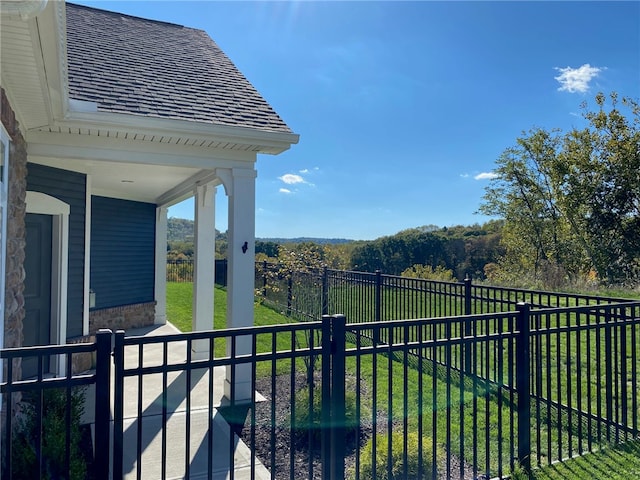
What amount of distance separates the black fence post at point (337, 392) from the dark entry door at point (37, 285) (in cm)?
388

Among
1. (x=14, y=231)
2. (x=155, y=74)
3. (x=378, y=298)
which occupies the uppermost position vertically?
(x=155, y=74)

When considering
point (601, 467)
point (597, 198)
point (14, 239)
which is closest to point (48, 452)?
point (14, 239)

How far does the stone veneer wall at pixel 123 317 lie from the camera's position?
746 centimetres

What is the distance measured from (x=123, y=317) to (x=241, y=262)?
4710mm

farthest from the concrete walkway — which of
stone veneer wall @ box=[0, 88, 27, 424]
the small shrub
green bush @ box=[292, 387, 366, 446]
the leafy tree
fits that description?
the leafy tree

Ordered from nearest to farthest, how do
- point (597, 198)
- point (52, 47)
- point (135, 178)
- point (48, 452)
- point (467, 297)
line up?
point (52, 47) < point (48, 452) < point (467, 297) < point (135, 178) < point (597, 198)

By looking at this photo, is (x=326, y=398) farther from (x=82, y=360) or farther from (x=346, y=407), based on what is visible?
(x=82, y=360)

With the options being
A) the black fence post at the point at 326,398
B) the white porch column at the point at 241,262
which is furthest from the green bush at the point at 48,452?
the white porch column at the point at 241,262

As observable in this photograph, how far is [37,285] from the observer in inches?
189

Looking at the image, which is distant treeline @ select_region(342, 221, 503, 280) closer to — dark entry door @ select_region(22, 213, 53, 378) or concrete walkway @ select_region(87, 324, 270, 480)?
concrete walkway @ select_region(87, 324, 270, 480)

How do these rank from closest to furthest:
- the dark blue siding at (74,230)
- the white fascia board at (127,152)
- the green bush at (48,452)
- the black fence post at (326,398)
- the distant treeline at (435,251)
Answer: the black fence post at (326,398) → the green bush at (48,452) → the white fascia board at (127,152) → the dark blue siding at (74,230) → the distant treeline at (435,251)

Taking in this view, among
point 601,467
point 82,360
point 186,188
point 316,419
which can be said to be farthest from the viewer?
point 186,188

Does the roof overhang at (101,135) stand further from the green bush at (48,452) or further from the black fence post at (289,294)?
the black fence post at (289,294)

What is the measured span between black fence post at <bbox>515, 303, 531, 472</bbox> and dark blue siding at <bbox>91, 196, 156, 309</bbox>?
6.96m
